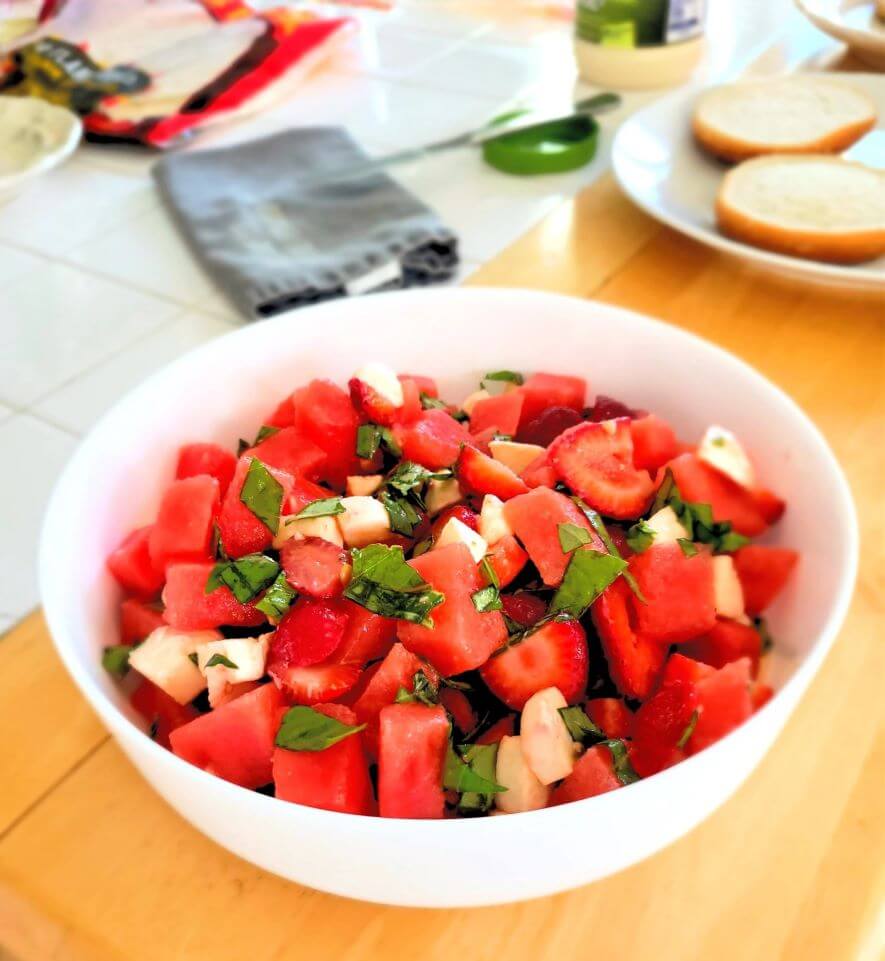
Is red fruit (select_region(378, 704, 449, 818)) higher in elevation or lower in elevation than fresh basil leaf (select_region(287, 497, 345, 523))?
lower

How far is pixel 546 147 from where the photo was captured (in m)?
1.65

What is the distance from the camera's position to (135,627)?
800 mm

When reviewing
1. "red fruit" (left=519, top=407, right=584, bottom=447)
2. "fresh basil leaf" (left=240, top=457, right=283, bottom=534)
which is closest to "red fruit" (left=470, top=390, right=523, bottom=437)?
"red fruit" (left=519, top=407, right=584, bottom=447)

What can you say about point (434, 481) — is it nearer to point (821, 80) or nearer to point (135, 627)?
point (135, 627)

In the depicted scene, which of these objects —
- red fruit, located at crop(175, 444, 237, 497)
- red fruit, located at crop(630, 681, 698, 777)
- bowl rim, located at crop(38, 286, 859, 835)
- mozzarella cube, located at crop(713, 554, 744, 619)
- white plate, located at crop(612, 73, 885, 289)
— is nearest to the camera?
bowl rim, located at crop(38, 286, 859, 835)

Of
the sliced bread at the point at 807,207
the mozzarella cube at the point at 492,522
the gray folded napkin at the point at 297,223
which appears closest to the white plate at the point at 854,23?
the sliced bread at the point at 807,207

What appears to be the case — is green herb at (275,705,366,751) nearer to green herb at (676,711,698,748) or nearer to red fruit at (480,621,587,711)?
red fruit at (480,621,587,711)

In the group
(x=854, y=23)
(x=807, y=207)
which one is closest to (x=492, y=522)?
(x=807, y=207)

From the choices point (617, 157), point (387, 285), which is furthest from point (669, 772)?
point (617, 157)

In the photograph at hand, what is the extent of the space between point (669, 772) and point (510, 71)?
72.5 inches

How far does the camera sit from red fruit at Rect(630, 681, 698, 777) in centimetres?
67

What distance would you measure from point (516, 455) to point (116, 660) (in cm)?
38

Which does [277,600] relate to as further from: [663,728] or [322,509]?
[663,728]

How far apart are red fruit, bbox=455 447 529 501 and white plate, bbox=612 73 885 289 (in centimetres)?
60
